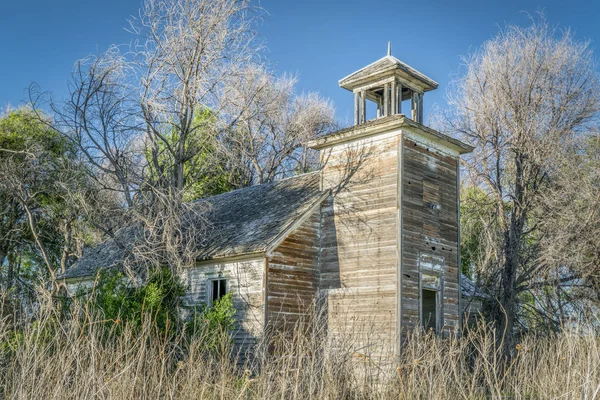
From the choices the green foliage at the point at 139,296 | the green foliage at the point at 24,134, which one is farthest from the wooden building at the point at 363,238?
the green foliage at the point at 24,134

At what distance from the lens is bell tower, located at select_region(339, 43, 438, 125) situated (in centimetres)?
1828

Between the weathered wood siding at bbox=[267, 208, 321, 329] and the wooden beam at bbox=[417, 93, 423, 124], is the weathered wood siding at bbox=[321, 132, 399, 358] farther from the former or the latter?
the wooden beam at bbox=[417, 93, 423, 124]

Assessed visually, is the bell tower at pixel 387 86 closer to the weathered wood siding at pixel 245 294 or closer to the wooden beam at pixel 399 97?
the wooden beam at pixel 399 97

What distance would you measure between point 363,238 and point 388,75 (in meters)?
4.65

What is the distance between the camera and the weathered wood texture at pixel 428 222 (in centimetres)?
1666

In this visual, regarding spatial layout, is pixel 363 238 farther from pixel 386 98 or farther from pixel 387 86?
pixel 387 86

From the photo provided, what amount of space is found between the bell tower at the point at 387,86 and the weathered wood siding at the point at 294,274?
3.44m

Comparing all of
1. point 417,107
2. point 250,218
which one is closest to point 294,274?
point 250,218

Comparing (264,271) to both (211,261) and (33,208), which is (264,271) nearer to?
(211,261)

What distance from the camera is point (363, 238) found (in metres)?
17.3

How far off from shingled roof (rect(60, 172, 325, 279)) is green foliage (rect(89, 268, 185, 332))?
1.06 m

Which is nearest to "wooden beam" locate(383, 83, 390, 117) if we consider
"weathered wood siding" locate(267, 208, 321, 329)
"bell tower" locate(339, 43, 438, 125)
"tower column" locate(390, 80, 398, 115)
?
"bell tower" locate(339, 43, 438, 125)

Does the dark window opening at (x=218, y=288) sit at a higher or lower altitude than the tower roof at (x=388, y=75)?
lower

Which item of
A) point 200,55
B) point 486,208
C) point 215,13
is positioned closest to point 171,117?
point 200,55
